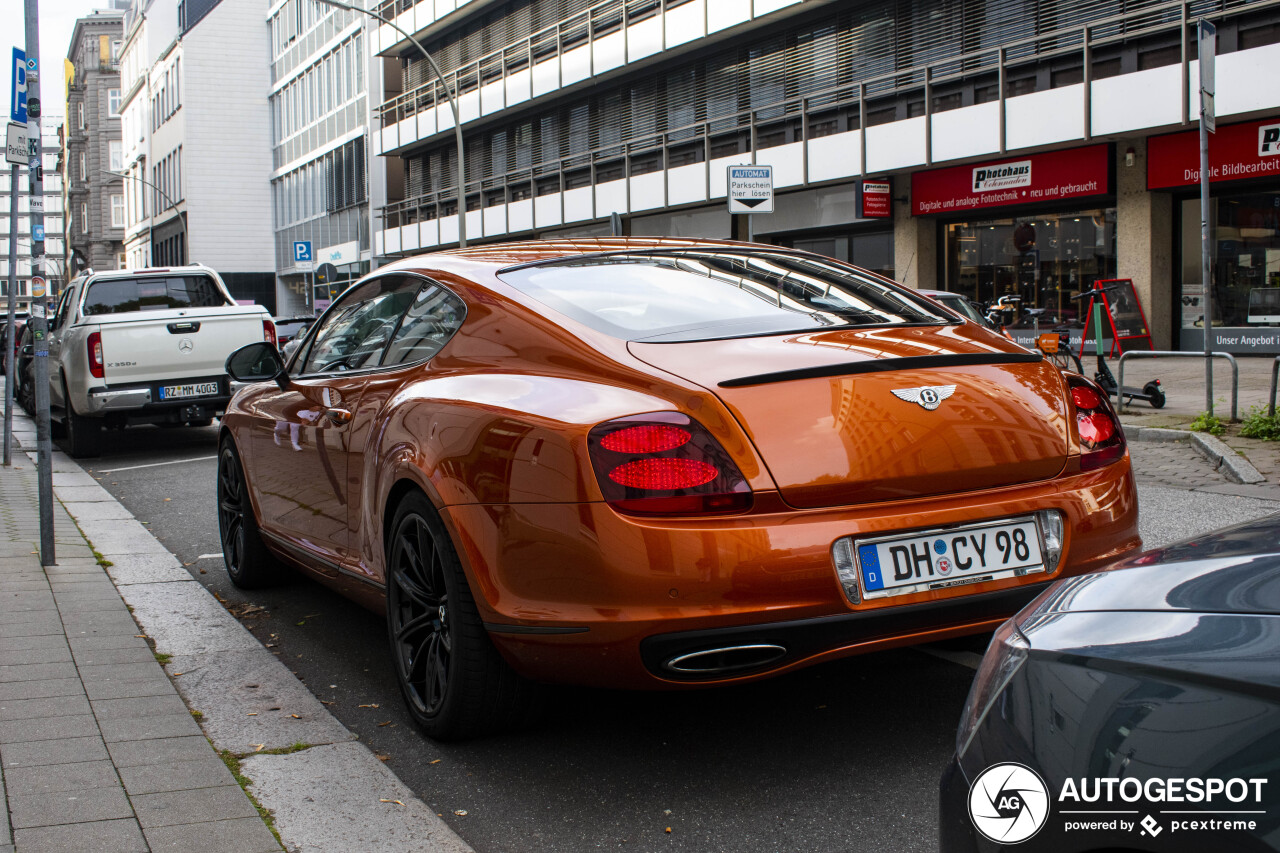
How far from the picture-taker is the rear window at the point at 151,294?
1365 centimetres

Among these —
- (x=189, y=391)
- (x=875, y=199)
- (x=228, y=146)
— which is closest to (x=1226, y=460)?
(x=189, y=391)

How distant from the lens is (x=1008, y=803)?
68.9 inches

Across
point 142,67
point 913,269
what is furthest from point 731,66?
point 142,67

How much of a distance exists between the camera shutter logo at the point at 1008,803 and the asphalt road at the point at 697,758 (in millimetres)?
1197

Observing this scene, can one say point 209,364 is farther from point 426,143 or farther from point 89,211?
point 89,211

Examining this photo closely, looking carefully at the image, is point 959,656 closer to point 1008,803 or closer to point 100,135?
point 1008,803

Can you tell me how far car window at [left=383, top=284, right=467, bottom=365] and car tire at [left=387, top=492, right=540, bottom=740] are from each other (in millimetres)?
571

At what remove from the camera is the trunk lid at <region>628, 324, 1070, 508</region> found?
3.17 meters

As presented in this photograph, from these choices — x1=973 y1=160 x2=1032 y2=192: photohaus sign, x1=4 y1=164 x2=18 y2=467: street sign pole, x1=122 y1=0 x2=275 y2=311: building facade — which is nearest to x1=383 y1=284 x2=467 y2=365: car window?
x1=4 y1=164 x2=18 y2=467: street sign pole

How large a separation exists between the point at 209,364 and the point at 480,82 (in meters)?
27.0

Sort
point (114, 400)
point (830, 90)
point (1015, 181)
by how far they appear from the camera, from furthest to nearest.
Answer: point (830, 90) → point (1015, 181) → point (114, 400)

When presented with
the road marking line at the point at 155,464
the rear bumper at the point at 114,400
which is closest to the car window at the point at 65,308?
the rear bumper at the point at 114,400

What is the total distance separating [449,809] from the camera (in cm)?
330

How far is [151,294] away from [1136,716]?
45.5 feet
